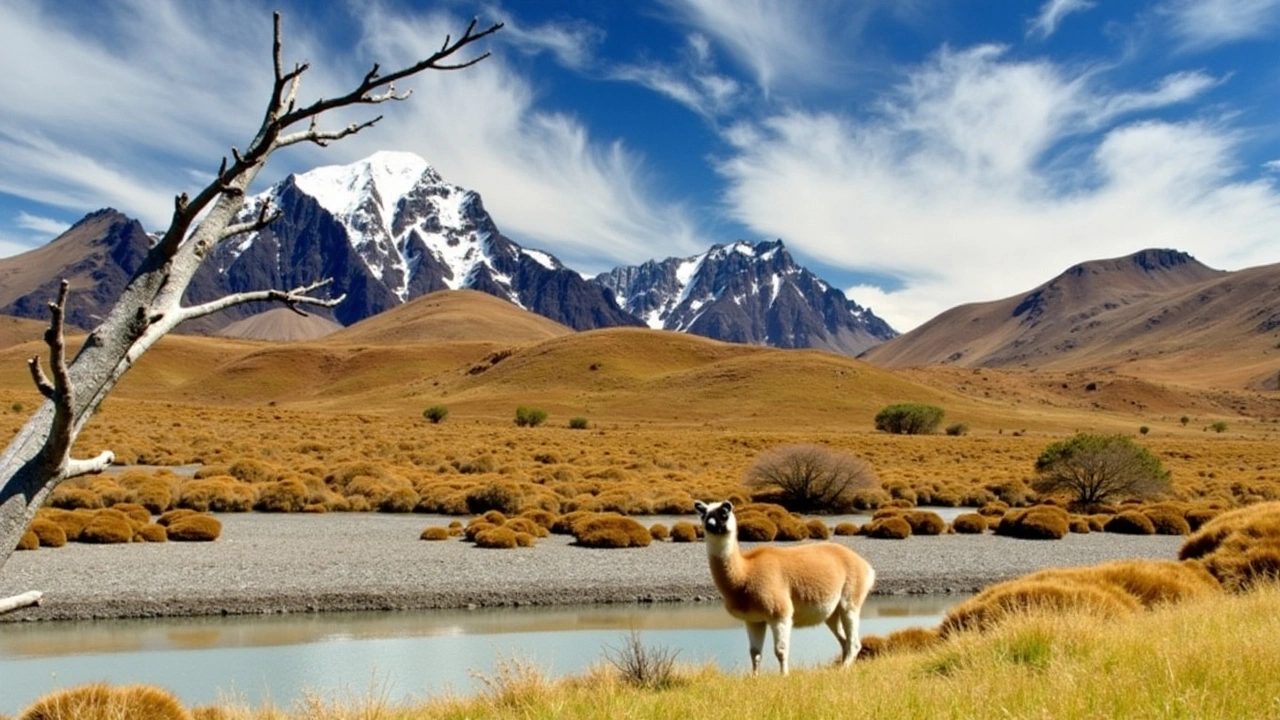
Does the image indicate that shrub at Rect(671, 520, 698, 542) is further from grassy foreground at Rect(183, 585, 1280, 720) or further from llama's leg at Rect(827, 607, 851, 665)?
grassy foreground at Rect(183, 585, 1280, 720)

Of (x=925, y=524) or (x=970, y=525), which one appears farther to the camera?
(x=970, y=525)

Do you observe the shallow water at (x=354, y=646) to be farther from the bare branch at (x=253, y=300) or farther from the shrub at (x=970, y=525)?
the shrub at (x=970, y=525)

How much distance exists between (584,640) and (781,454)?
26.0 metres

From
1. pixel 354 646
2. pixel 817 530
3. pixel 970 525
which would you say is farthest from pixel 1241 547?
pixel 970 525

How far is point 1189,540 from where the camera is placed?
55.8 ft

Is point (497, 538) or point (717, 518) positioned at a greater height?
point (717, 518)

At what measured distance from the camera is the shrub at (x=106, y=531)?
25.7 m

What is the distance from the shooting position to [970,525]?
112ft

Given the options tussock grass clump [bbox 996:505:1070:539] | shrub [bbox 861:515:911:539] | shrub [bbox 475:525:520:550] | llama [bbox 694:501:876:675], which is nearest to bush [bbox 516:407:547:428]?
shrub [bbox 861:515:911:539]

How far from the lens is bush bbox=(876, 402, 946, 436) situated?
102 meters

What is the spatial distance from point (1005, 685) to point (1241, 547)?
445 inches

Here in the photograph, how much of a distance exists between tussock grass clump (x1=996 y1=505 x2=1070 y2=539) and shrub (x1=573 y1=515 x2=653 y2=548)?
45.8 feet

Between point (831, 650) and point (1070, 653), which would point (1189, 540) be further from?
point (1070, 653)

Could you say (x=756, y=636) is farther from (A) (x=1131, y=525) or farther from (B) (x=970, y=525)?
(A) (x=1131, y=525)
